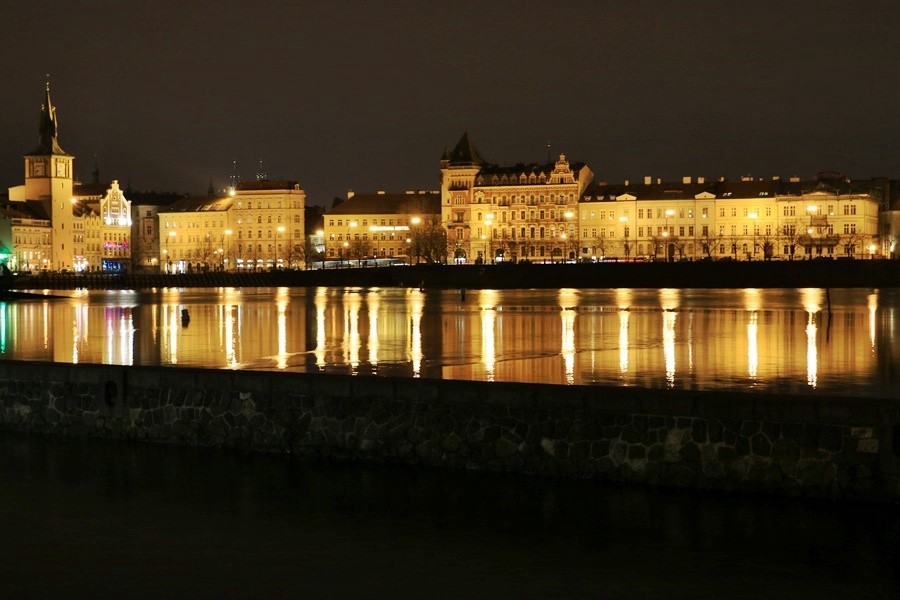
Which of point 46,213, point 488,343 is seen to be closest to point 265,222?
point 46,213

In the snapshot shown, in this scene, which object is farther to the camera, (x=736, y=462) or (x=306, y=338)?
(x=306, y=338)

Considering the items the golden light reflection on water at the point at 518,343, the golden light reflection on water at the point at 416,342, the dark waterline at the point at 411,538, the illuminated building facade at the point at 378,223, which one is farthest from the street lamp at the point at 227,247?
the dark waterline at the point at 411,538

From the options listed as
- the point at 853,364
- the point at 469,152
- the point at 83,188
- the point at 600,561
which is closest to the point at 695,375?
the point at 853,364

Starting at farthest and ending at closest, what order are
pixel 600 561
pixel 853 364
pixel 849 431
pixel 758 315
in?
pixel 758 315
pixel 853 364
pixel 849 431
pixel 600 561

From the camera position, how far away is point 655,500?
14.6 metres

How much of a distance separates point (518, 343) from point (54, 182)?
137164mm

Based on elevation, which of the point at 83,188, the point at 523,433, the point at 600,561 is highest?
the point at 83,188

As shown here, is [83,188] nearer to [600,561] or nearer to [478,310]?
[478,310]

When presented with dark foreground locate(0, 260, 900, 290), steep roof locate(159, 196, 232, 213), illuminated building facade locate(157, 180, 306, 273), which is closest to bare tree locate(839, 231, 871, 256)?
dark foreground locate(0, 260, 900, 290)

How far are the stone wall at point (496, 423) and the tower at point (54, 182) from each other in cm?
13996

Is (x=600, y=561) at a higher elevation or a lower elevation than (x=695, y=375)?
lower

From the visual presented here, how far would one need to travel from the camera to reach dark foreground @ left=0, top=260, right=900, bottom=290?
3474 inches

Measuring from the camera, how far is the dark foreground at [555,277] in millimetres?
88250

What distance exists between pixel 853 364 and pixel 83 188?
564 feet
